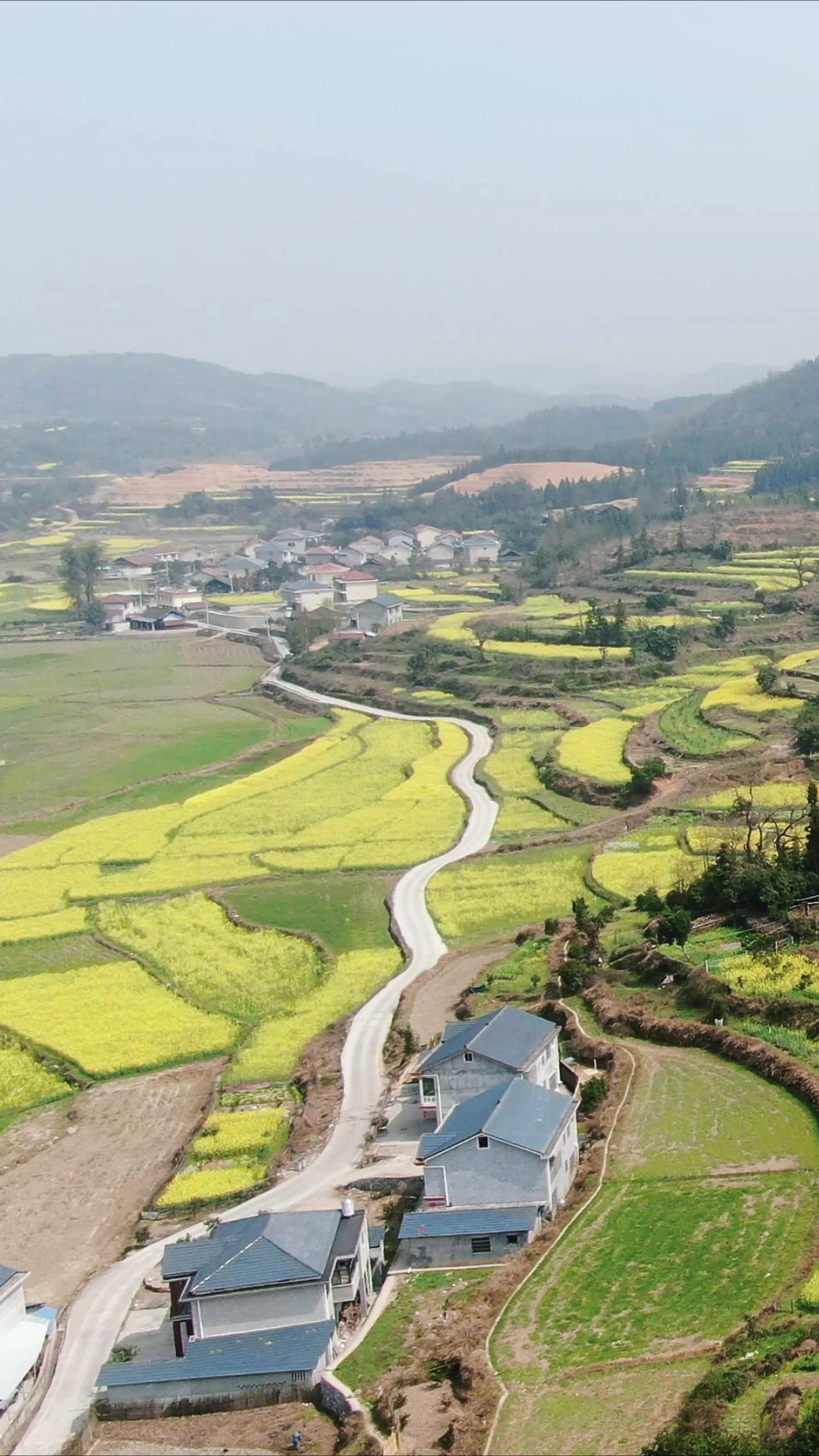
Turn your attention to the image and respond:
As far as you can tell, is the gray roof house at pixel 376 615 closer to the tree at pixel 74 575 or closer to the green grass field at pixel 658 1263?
the tree at pixel 74 575

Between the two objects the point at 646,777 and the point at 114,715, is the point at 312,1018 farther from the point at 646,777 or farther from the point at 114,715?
the point at 114,715

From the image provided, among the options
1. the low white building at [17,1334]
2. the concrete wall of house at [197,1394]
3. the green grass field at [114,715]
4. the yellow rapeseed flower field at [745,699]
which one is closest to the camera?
the concrete wall of house at [197,1394]

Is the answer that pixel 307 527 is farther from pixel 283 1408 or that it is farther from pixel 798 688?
pixel 283 1408

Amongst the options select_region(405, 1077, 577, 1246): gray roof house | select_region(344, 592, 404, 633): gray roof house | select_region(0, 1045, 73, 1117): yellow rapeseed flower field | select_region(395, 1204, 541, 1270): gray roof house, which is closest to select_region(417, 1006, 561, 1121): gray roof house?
select_region(405, 1077, 577, 1246): gray roof house

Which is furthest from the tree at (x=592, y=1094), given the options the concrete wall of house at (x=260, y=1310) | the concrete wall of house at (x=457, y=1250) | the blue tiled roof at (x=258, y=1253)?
the concrete wall of house at (x=260, y=1310)

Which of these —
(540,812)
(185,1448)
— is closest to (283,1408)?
(185,1448)

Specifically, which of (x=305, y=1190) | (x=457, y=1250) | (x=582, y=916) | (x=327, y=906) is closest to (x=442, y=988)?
(x=582, y=916)
